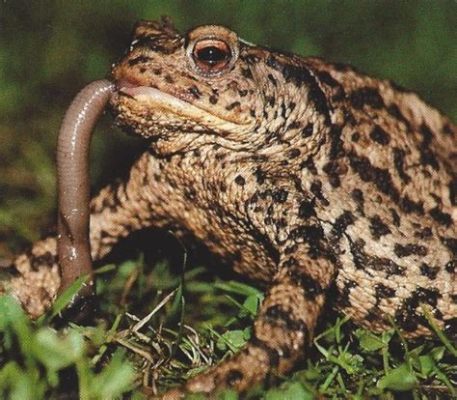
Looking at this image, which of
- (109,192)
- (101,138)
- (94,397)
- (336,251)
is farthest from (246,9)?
(94,397)

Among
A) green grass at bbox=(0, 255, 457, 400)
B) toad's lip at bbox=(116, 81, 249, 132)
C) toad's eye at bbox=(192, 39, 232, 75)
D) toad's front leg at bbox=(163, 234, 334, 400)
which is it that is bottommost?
green grass at bbox=(0, 255, 457, 400)

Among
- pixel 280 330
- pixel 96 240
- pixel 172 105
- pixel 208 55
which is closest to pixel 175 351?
pixel 280 330

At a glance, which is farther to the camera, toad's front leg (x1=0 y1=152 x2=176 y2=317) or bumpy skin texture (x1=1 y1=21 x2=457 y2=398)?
toad's front leg (x1=0 y1=152 x2=176 y2=317)

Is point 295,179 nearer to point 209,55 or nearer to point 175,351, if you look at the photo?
point 209,55

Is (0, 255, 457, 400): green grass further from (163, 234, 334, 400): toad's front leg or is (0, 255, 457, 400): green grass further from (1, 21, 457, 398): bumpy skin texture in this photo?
(1, 21, 457, 398): bumpy skin texture

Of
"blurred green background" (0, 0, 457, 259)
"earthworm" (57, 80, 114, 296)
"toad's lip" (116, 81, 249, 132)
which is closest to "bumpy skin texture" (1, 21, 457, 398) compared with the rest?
"toad's lip" (116, 81, 249, 132)

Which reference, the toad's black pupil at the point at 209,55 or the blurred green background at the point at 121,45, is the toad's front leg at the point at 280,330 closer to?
the toad's black pupil at the point at 209,55

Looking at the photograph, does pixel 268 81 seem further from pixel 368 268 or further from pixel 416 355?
pixel 416 355
